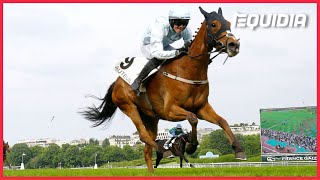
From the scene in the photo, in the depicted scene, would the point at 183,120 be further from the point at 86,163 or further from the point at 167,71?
the point at 86,163

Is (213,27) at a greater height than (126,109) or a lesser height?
greater

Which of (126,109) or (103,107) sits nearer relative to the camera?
(126,109)

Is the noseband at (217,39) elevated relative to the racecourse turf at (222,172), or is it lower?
elevated

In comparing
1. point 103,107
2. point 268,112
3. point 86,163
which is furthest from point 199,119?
point 86,163

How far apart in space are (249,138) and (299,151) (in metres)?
44.9

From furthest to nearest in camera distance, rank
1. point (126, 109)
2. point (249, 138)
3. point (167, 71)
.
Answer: point (249, 138)
point (126, 109)
point (167, 71)

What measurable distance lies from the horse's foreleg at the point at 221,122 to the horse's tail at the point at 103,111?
2.87 metres

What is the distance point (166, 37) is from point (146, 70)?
665 mm

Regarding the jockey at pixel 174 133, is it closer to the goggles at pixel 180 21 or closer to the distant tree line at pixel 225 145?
the goggles at pixel 180 21

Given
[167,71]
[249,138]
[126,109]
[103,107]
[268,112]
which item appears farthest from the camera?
[249,138]

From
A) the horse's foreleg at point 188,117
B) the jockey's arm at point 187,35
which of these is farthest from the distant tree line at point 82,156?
the horse's foreleg at point 188,117

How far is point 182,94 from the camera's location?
9.18 metres

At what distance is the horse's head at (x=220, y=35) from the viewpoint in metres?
8.41

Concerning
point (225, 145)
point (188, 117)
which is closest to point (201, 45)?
point (188, 117)
